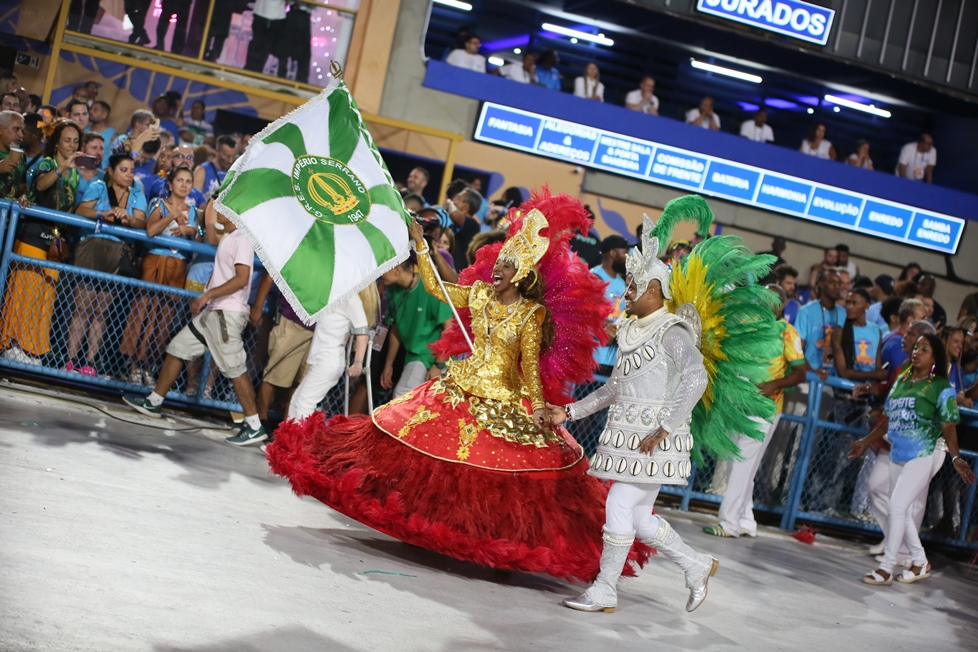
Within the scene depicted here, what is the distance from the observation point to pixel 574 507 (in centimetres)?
586

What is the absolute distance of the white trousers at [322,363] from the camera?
26.4 ft

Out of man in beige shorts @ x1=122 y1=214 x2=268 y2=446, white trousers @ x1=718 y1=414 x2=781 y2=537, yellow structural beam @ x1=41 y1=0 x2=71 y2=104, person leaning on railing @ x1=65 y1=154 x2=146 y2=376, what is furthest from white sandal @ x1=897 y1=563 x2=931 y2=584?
yellow structural beam @ x1=41 y1=0 x2=71 y2=104

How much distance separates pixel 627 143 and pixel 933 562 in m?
8.16

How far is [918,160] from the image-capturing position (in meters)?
18.6

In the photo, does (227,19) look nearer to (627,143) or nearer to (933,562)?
(627,143)

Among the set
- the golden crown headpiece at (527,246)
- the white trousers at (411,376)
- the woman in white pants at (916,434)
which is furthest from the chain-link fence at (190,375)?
the golden crown headpiece at (527,246)

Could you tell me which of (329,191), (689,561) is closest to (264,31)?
(329,191)

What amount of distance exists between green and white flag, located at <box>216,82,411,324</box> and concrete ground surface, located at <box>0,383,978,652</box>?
1398 mm

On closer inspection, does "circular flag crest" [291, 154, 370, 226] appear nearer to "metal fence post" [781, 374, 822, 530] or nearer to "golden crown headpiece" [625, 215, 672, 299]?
"golden crown headpiece" [625, 215, 672, 299]

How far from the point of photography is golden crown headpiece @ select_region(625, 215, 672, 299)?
5633 millimetres

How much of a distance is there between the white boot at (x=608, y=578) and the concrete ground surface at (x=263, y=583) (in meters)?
0.07

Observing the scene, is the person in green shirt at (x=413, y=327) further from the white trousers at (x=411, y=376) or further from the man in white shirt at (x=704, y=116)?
the man in white shirt at (x=704, y=116)

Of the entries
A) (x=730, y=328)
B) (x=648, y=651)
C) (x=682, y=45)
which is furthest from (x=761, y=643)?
(x=682, y=45)

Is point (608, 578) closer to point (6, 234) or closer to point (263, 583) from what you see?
point (263, 583)
